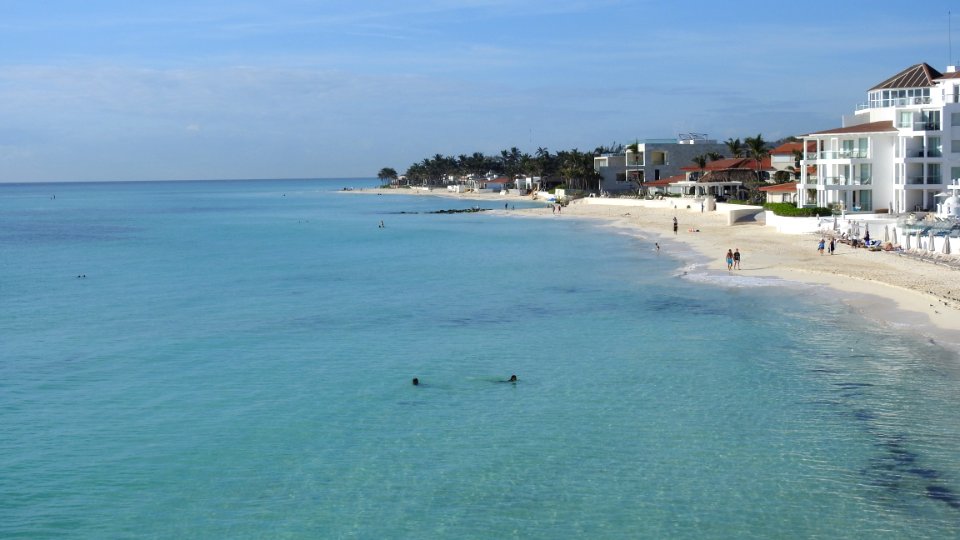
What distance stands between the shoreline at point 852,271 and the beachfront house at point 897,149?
229 inches

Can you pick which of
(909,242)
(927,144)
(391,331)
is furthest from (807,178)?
(391,331)

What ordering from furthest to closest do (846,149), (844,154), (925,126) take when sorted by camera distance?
(846,149), (844,154), (925,126)

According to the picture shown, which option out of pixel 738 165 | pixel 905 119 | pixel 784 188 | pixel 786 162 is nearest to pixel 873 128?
pixel 905 119

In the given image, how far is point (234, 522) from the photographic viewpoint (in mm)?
14711

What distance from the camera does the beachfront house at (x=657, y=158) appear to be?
375 feet

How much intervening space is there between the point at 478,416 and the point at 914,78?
49.1 m

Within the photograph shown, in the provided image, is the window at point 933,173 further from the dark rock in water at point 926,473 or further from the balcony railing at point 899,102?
the dark rock in water at point 926,473

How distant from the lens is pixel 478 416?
2002 cm

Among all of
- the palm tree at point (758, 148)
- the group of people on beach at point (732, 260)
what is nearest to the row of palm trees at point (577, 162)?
the palm tree at point (758, 148)

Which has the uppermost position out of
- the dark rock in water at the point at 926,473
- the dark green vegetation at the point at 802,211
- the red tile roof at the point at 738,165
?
the red tile roof at the point at 738,165

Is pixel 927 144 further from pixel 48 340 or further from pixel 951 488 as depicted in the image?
pixel 48 340

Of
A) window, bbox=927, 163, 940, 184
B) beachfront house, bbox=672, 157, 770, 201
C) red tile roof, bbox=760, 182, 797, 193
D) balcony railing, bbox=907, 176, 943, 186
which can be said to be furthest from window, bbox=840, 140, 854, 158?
beachfront house, bbox=672, 157, 770, 201

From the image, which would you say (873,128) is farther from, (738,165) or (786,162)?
(738,165)

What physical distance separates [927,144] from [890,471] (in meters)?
42.9
